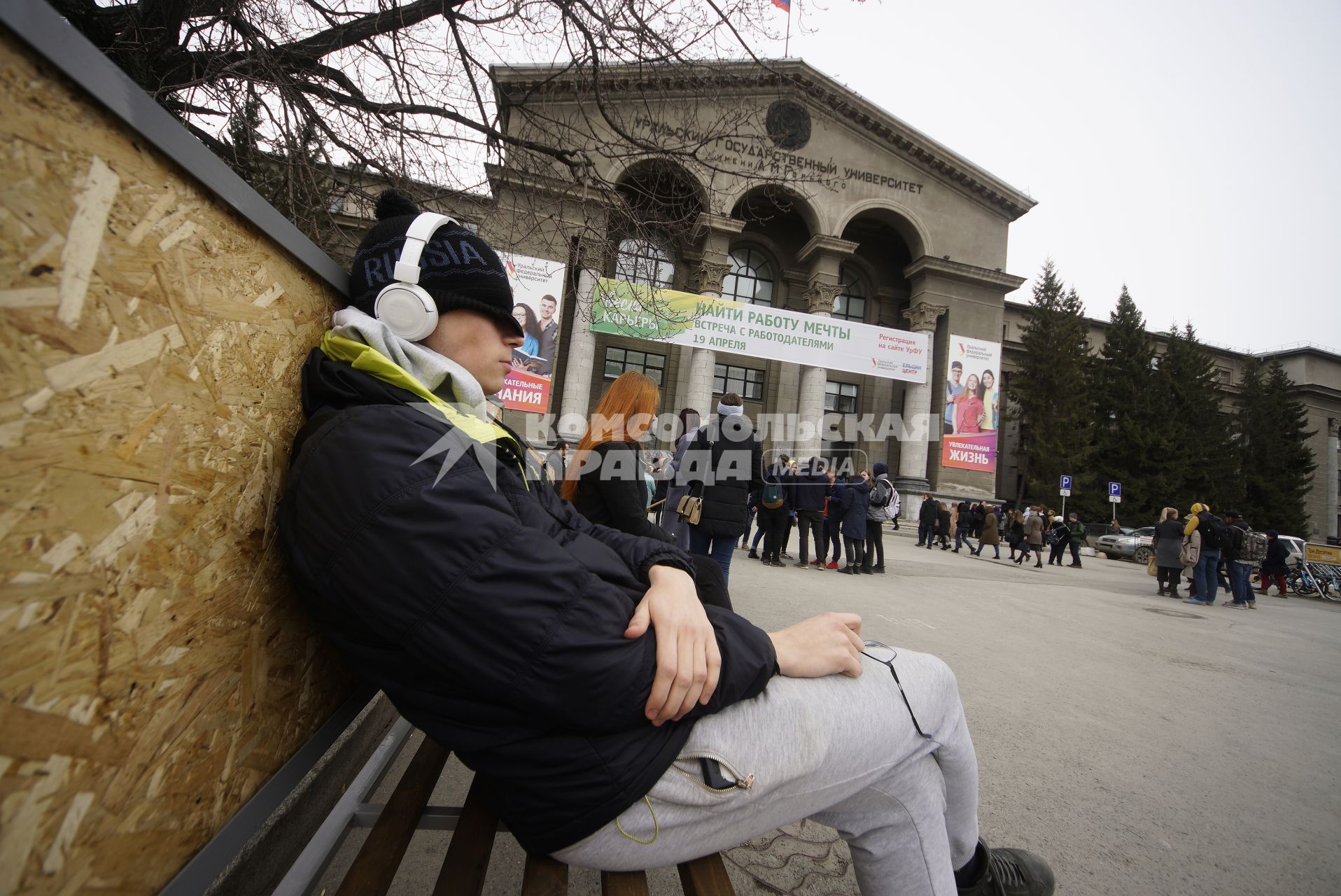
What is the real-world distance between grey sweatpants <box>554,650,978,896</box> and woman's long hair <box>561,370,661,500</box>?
2301mm

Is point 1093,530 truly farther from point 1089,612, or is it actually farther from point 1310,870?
point 1310,870

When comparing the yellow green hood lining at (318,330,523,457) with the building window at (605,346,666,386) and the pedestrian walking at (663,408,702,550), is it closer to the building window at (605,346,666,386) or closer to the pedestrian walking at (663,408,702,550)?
the pedestrian walking at (663,408,702,550)

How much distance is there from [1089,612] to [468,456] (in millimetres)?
8581

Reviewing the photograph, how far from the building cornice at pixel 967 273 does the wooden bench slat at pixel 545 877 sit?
27160mm

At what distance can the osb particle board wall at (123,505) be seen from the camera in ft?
1.85

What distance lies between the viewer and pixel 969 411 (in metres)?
21.8

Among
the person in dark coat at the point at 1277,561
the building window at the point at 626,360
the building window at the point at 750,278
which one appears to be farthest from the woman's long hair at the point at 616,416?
the building window at the point at 750,278

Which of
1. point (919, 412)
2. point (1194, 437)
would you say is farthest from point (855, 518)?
point (1194, 437)

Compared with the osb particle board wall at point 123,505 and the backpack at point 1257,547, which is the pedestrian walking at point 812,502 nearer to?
the osb particle board wall at point 123,505

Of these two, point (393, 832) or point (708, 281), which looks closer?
point (393, 832)

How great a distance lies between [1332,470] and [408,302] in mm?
62559

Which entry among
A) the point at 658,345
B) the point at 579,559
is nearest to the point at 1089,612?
the point at 579,559

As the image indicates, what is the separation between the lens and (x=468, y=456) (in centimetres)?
103

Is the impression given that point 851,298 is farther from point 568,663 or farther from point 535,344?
point 568,663
